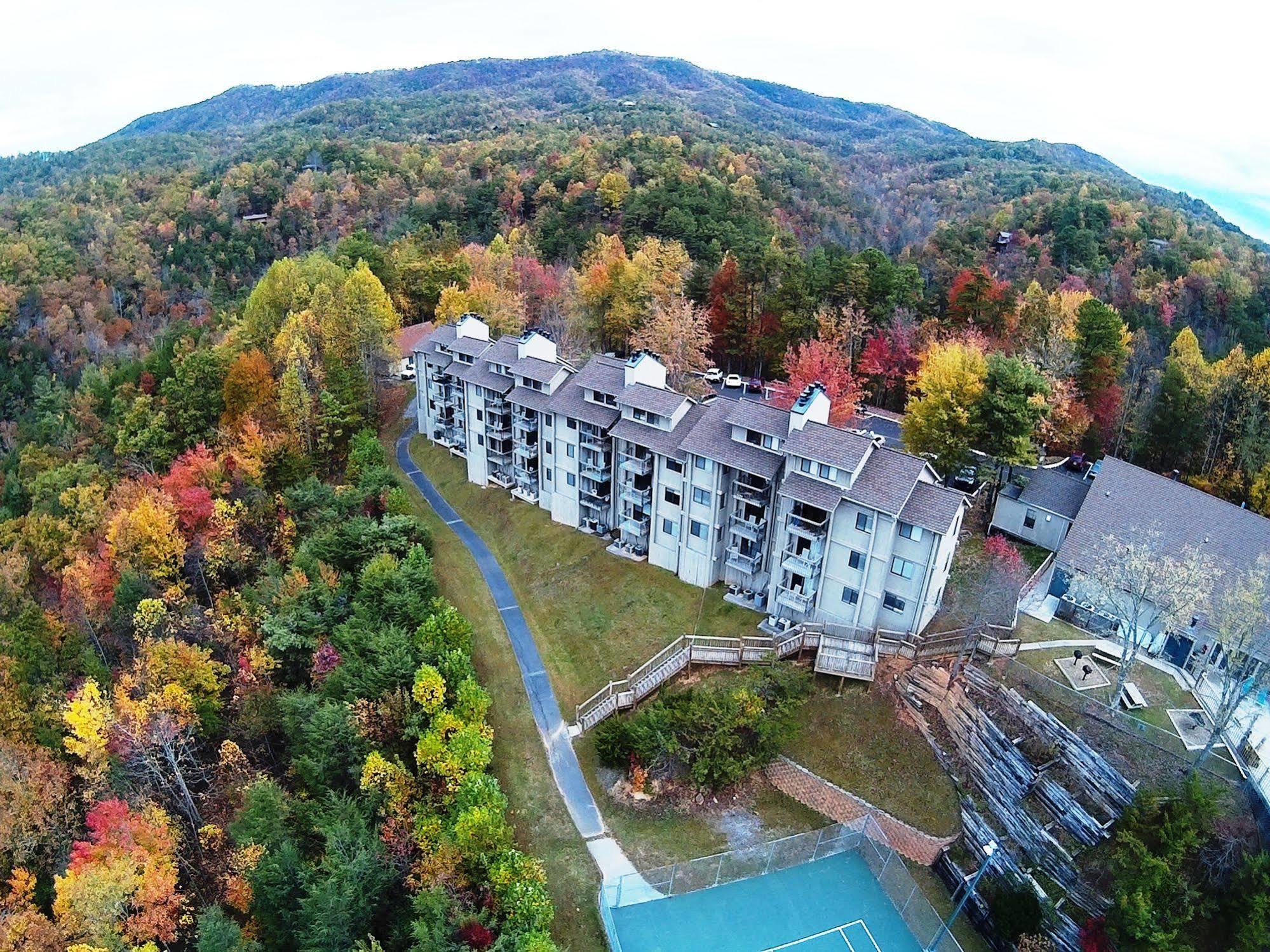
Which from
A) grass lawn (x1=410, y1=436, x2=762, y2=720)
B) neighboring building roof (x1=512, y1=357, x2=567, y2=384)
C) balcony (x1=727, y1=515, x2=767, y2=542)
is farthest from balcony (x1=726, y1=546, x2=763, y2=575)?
neighboring building roof (x1=512, y1=357, x2=567, y2=384)

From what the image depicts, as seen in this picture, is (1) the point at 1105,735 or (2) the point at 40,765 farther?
(2) the point at 40,765

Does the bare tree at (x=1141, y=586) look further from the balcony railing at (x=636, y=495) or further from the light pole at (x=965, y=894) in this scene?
the balcony railing at (x=636, y=495)

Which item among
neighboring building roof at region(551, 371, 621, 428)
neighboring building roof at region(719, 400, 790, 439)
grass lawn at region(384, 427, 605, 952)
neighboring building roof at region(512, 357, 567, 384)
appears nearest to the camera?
grass lawn at region(384, 427, 605, 952)

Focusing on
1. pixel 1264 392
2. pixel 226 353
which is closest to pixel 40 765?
pixel 226 353

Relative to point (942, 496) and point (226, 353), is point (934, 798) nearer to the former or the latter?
point (942, 496)

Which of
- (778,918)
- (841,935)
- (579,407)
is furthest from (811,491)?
(841,935)

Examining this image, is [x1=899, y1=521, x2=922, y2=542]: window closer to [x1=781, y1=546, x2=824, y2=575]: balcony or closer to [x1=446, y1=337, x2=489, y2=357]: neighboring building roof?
[x1=781, y1=546, x2=824, y2=575]: balcony
